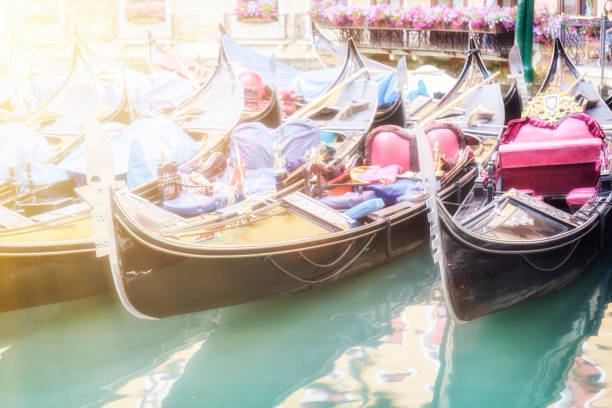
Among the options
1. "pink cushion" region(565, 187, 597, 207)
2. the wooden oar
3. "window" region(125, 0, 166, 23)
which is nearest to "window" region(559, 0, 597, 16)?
the wooden oar

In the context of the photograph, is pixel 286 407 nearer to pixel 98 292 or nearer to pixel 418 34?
pixel 98 292

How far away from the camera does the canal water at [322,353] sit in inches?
133

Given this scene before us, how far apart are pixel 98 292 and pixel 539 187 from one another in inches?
101

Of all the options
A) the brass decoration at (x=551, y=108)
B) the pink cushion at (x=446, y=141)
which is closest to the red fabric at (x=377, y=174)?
the pink cushion at (x=446, y=141)

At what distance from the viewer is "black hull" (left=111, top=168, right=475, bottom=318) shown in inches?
137

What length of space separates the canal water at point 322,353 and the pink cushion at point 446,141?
1.08 meters

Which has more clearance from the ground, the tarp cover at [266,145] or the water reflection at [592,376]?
the tarp cover at [266,145]

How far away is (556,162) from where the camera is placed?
4.46m

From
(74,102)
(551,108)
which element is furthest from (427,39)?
(551,108)

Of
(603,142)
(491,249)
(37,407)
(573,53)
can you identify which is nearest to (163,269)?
(37,407)

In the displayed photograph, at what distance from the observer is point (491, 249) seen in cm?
360

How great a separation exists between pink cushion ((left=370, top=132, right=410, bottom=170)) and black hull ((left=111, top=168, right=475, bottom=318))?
0.62 metres

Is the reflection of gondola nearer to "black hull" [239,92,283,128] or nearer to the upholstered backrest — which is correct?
the upholstered backrest

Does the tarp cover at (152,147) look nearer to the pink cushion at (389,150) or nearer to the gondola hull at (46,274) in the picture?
the gondola hull at (46,274)
